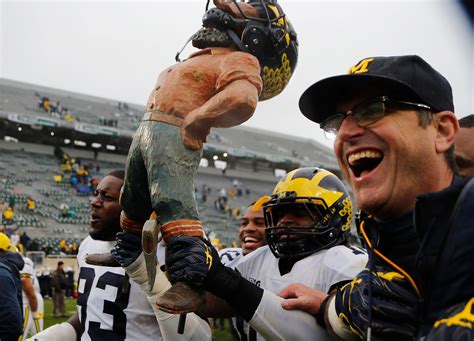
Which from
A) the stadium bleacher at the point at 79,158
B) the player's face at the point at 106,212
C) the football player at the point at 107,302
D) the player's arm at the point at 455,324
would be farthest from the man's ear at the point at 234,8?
the stadium bleacher at the point at 79,158

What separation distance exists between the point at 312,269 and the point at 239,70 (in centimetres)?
95

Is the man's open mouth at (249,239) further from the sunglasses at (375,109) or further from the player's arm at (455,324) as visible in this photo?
the player's arm at (455,324)

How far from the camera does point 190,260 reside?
5.70ft

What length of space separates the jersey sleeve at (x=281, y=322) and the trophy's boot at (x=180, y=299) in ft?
0.80

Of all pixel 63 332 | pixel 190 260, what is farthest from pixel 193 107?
pixel 63 332

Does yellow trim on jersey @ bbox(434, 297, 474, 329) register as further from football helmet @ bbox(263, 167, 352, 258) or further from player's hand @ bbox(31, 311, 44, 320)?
player's hand @ bbox(31, 311, 44, 320)

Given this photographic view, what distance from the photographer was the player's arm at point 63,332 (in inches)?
127

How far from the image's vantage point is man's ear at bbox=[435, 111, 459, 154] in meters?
1.49

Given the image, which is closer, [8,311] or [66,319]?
[8,311]

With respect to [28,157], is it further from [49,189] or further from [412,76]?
[412,76]

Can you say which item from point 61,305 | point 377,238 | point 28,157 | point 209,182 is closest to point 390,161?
point 377,238

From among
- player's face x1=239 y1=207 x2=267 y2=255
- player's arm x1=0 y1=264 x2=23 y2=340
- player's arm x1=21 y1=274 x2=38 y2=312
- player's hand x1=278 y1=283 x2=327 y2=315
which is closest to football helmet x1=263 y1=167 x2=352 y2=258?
player's hand x1=278 y1=283 x2=327 y2=315

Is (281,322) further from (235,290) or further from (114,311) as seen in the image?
(114,311)

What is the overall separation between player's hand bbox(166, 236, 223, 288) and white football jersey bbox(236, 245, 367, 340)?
51cm
